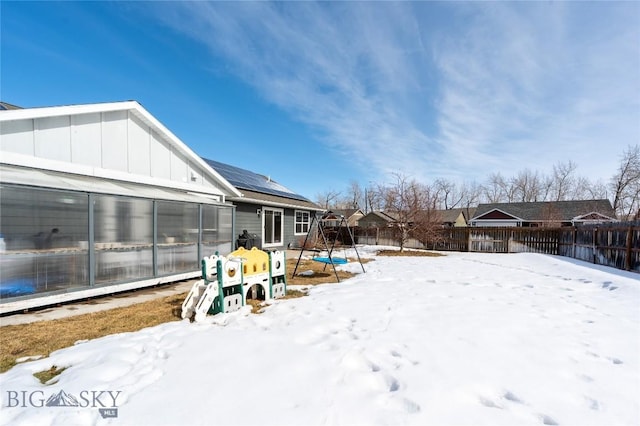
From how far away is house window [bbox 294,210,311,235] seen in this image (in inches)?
614

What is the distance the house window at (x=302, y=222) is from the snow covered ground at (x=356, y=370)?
1094 centimetres

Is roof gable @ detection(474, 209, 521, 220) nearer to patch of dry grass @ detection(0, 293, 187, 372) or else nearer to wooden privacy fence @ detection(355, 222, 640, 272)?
wooden privacy fence @ detection(355, 222, 640, 272)

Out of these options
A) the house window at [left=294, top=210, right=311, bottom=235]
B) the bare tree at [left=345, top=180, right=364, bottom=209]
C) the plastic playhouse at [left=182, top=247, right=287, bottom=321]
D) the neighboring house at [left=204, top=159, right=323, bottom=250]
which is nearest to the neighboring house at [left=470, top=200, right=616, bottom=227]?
the house window at [left=294, top=210, right=311, bottom=235]

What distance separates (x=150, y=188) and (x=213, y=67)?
650cm

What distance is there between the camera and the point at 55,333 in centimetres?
358

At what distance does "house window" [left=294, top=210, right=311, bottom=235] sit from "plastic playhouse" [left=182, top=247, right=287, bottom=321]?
32.0 feet

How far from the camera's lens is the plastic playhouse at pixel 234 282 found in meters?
4.24

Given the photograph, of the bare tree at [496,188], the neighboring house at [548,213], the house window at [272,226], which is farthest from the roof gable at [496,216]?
the house window at [272,226]

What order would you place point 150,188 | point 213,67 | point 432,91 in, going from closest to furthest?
point 150,188 → point 213,67 → point 432,91

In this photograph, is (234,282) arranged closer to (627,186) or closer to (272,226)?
(272,226)

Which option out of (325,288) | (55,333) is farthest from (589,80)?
(55,333)

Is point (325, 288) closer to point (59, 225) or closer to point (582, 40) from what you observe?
point (59, 225)

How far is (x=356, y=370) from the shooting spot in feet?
8.74

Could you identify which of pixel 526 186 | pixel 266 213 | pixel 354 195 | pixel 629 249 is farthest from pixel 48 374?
pixel 354 195
